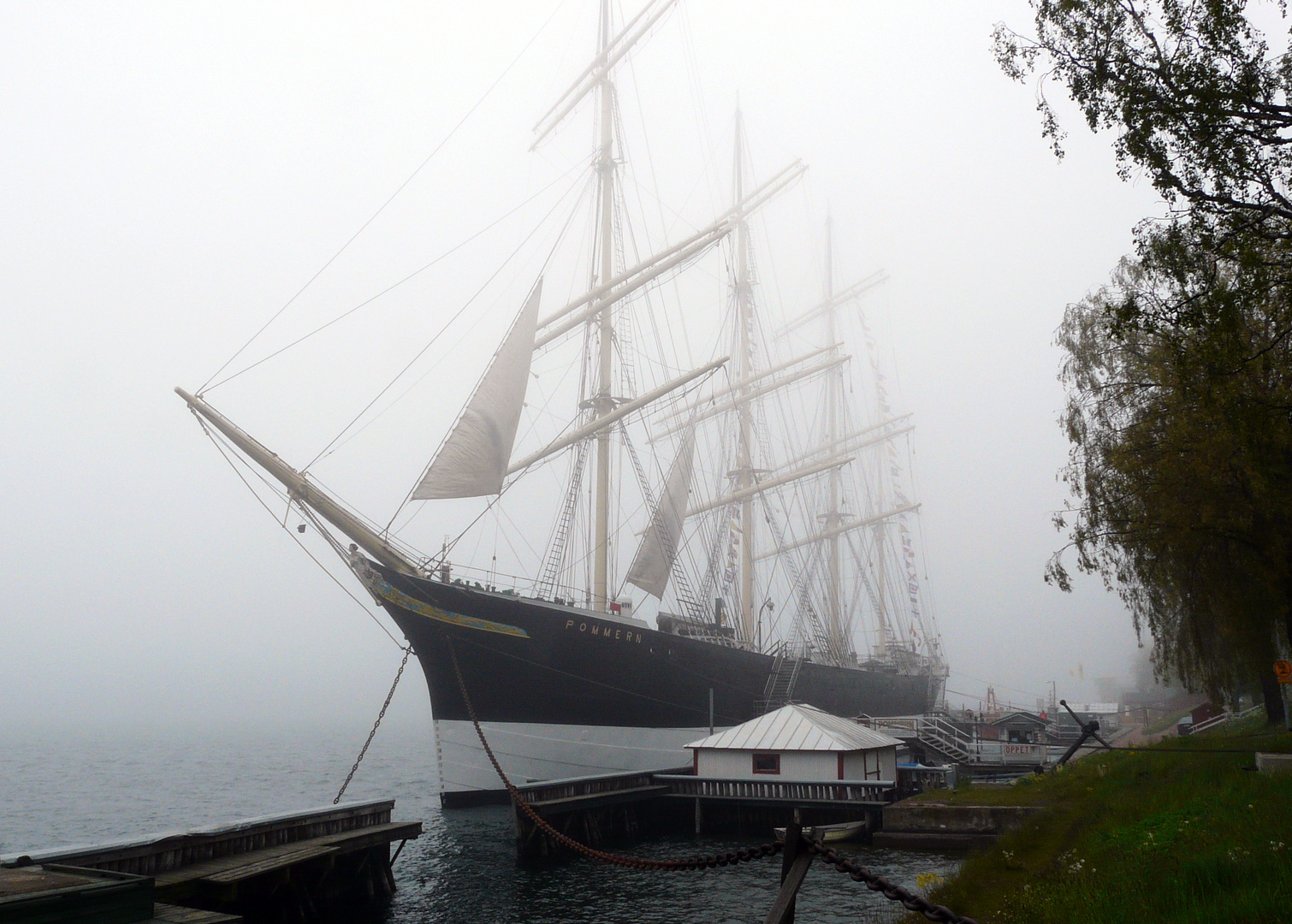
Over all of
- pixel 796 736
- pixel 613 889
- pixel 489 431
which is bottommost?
pixel 613 889

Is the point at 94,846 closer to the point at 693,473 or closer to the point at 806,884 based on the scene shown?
the point at 806,884

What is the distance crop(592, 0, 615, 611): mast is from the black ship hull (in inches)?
104

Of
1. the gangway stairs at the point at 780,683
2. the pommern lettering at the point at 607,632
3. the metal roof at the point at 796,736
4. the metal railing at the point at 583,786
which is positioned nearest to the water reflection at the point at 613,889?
the metal railing at the point at 583,786

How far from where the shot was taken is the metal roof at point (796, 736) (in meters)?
23.9

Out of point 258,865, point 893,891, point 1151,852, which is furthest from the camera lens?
point 258,865

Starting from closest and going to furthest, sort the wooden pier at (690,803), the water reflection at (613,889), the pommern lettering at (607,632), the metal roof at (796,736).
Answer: the water reflection at (613,889)
the wooden pier at (690,803)
the metal roof at (796,736)
the pommern lettering at (607,632)

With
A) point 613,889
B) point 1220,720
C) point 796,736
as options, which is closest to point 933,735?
point 1220,720

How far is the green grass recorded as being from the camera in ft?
22.5

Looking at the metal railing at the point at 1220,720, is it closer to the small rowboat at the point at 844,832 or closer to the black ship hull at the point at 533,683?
the small rowboat at the point at 844,832

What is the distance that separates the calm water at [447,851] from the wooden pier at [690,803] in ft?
3.92

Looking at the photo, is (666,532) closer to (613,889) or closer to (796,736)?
(796,736)

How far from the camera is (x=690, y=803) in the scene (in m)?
24.7

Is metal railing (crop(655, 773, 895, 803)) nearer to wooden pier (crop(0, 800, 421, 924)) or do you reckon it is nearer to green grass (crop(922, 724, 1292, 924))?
green grass (crop(922, 724, 1292, 924))

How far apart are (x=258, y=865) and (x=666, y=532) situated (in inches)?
960
